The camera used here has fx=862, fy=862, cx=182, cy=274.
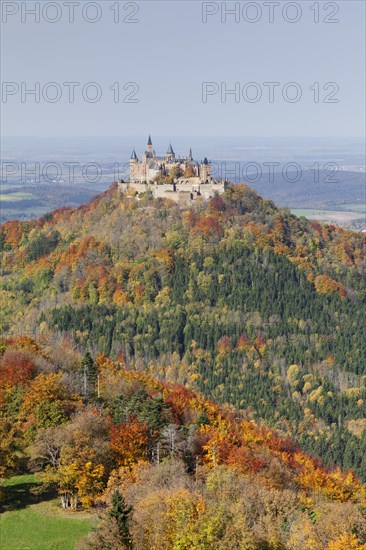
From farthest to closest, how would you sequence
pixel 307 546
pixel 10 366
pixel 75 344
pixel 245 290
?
1. pixel 245 290
2. pixel 75 344
3. pixel 10 366
4. pixel 307 546

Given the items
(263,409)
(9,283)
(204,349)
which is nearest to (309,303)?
(204,349)

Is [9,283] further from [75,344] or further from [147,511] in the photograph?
[147,511]

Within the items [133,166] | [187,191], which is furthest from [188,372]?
[133,166]

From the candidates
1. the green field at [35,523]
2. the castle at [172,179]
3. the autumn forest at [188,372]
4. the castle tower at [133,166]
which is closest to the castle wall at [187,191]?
the castle at [172,179]

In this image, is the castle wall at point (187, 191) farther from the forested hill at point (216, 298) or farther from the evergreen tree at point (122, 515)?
the evergreen tree at point (122, 515)

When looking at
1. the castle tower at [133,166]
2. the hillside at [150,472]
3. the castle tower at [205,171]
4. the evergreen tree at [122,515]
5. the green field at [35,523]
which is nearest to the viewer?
the hillside at [150,472]

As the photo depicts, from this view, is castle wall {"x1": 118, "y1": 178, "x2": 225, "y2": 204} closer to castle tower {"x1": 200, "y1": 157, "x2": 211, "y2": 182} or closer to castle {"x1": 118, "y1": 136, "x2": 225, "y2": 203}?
castle {"x1": 118, "y1": 136, "x2": 225, "y2": 203}

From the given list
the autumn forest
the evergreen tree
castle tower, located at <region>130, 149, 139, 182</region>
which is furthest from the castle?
the evergreen tree
